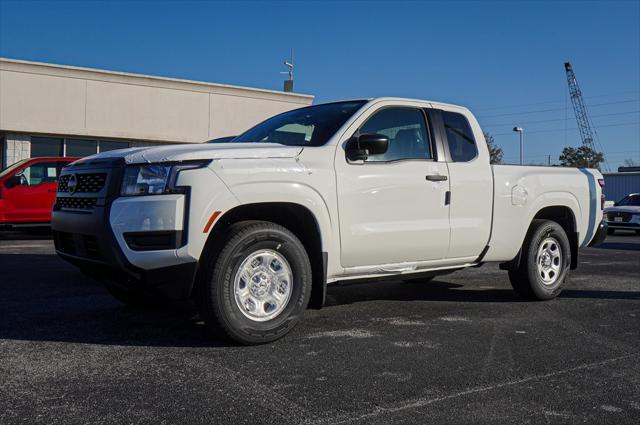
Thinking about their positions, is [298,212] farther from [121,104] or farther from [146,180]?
[121,104]

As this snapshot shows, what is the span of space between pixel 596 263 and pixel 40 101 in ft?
59.9

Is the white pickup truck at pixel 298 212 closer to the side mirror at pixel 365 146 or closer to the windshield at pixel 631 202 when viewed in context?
the side mirror at pixel 365 146

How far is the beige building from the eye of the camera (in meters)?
21.0

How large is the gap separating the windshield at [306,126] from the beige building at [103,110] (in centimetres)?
1769

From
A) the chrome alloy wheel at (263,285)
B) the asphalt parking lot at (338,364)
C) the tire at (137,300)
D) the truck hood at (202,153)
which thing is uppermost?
the truck hood at (202,153)

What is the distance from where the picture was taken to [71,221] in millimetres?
4625

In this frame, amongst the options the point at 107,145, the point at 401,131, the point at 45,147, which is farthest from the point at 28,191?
the point at 401,131

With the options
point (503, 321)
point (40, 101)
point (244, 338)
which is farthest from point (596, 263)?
point (40, 101)

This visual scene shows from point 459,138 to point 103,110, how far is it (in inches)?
747

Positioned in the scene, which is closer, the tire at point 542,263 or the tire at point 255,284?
the tire at point 255,284

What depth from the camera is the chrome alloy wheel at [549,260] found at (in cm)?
672

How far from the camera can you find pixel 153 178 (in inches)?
167

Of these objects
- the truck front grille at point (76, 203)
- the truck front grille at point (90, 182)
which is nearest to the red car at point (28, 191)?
the truck front grille at point (76, 203)

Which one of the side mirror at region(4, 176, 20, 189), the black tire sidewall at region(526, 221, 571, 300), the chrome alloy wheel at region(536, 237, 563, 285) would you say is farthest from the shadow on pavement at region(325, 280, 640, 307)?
the side mirror at region(4, 176, 20, 189)
